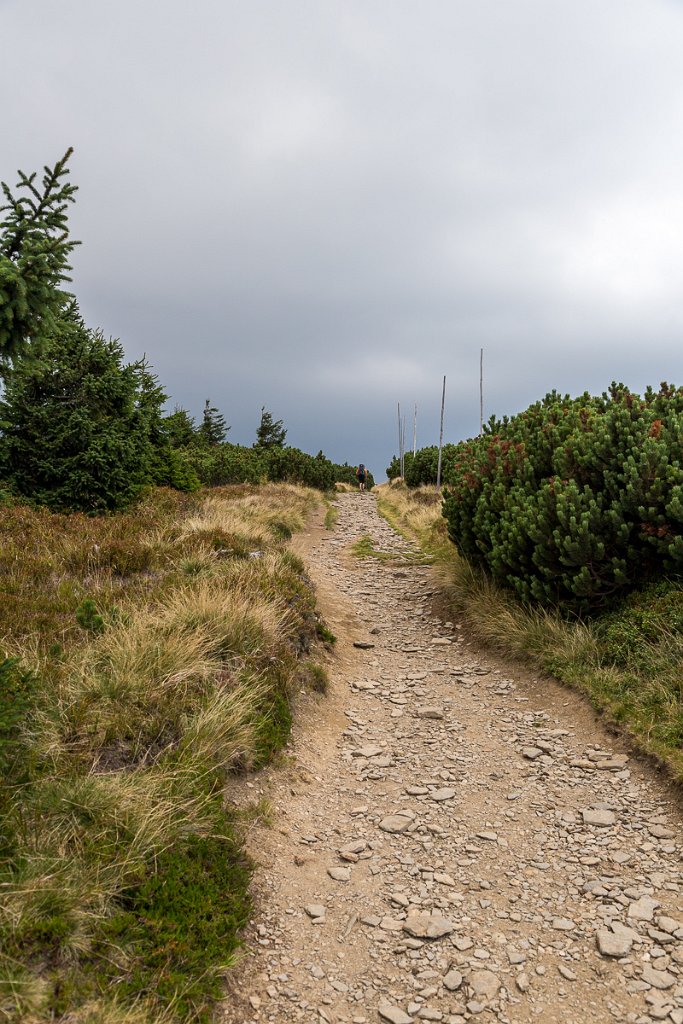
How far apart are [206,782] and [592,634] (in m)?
5.19

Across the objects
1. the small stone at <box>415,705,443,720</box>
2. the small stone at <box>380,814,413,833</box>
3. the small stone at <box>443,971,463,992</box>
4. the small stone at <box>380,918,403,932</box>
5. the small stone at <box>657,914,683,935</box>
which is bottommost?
the small stone at <box>443,971,463,992</box>

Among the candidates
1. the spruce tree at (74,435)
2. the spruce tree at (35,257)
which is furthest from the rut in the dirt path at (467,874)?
the spruce tree at (74,435)

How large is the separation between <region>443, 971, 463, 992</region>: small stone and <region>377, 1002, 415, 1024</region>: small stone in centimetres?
31

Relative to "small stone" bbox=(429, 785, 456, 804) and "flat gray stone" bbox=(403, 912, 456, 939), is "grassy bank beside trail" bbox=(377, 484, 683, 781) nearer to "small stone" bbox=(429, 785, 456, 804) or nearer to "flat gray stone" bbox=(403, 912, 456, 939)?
"small stone" bbox=(429, 785, 456, 804)

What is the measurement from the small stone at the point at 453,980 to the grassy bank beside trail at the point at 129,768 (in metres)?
1.30

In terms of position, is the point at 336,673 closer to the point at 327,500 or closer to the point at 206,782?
the point at 206,782

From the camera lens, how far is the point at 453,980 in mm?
3797

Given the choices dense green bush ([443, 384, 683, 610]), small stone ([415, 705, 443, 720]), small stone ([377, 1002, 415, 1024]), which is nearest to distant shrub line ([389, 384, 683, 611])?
dense green bush ([443, 384, 683, 610])

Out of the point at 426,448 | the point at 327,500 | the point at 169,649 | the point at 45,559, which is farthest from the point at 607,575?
the point at 426,448

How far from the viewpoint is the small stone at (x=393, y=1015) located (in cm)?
356

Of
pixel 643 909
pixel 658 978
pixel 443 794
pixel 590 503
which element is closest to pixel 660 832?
pixel 643 909

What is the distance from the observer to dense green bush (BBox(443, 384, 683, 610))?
769 cm

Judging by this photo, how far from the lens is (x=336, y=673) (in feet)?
27.5

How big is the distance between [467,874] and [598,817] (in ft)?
4.41
